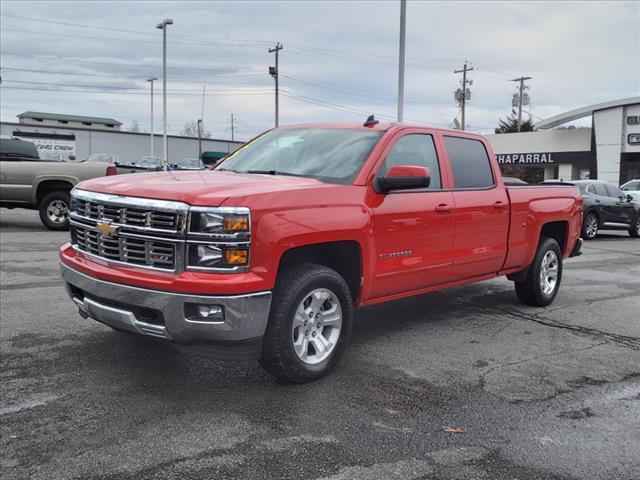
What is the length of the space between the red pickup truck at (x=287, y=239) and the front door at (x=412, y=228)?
0.05 feet

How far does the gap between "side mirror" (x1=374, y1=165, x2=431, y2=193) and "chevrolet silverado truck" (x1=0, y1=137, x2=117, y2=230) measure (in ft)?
30.1

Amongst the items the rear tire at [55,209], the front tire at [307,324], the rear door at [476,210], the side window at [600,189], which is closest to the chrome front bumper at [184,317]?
the front tire at [307,324]

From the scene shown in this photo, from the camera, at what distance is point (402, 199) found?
5.10 m

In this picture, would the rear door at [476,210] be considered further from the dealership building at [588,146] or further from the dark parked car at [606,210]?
the dealership building at [588,146]

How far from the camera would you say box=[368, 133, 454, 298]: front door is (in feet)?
16.2

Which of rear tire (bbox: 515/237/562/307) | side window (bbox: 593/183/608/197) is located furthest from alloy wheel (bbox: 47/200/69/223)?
side window (bbox: 593/183/608/197)

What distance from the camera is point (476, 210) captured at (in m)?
5.92

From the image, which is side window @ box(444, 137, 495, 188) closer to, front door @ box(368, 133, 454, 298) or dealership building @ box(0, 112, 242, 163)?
front door @ box(368, 133, 454, 298)

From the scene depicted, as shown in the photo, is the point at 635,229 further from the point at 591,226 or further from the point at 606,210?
the point at 591,226

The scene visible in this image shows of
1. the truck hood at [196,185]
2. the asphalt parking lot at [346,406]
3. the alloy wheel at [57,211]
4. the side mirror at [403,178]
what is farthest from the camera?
the alloy wheel at [57,211]

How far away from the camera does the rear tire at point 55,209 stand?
13016mm

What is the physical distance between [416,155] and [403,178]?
2.84 ft

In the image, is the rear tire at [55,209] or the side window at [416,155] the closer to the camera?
the side window at [416,155]

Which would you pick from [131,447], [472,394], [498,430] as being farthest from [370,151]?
[131,447]
